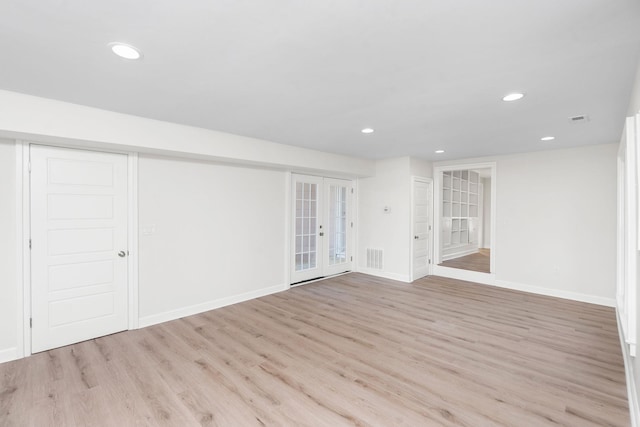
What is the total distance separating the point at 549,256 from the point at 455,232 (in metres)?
3.48

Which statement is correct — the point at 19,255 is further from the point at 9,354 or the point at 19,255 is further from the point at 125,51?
the point at 125,51

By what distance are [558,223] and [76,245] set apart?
21.9 feet

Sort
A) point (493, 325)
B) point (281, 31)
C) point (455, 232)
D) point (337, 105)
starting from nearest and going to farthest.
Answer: point (281, 31) < point (337, 105) < point (493, 325) < point (455, 232)

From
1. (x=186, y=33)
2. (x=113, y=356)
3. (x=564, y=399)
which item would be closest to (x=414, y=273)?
(x=564, y=399)

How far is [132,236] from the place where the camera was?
11.6 feet

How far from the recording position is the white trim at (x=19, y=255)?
2850 mm

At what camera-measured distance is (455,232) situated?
8.38 m

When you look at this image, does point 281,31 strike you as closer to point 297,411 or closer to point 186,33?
point 186,33

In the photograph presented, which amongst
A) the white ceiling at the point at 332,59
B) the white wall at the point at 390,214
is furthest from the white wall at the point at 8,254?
the white wall at the point at 390,214

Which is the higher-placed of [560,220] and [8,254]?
[560,220]

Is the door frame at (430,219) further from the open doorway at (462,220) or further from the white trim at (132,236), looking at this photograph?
the white trim at (132,236)

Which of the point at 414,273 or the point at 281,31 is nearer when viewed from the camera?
the point at 281,31

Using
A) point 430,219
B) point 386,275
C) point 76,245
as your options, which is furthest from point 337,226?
point 76,245

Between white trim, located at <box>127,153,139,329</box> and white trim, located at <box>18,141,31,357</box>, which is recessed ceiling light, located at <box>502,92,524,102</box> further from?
white trim, located at <box>18,141,31,357</box>
